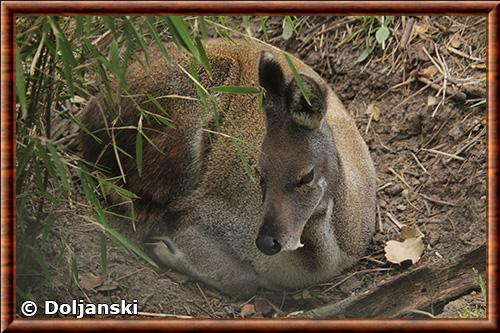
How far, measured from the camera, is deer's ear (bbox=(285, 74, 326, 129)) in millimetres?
3623

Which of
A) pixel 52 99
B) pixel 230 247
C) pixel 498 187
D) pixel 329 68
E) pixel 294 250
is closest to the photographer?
pixel 498 187

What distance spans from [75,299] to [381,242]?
167 cm

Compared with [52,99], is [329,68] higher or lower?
lower

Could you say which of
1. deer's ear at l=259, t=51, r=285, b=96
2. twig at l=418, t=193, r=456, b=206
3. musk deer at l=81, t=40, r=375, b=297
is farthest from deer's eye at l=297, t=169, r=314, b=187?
twig at l=418, t=193, r=456, b=206

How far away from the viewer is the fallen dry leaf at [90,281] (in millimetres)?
3561

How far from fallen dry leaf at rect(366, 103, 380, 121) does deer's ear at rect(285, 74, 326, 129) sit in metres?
1.05

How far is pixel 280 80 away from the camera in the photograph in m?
3.64

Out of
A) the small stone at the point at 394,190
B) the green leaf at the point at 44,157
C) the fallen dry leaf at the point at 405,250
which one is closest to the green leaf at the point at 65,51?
the green leaf at the point at 44,157

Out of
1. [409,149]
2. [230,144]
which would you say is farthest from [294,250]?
[409,149]

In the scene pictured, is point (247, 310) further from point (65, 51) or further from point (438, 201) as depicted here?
point (65, 51)

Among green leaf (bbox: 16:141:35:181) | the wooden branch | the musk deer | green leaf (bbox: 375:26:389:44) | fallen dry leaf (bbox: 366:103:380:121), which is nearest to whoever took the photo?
green leaf (bbox: 16:141:35:181)

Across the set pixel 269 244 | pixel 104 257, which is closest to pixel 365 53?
pixel 269 244

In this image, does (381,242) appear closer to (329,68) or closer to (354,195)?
(354,195)

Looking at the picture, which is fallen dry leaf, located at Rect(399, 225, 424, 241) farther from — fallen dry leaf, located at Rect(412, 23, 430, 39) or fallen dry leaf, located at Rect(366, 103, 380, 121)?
fallen dry leaf, located at Rect(412, 23, 430, 39)
